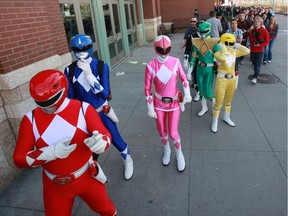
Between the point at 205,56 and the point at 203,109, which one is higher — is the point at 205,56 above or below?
above

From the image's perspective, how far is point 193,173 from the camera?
3.30 meters

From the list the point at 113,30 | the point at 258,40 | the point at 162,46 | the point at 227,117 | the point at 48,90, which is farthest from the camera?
the point at 113,30

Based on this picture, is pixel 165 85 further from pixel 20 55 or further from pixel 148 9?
pixel 148 9

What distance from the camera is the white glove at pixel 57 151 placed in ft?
5.36

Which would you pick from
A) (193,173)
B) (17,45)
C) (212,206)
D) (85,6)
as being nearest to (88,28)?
(85,6)

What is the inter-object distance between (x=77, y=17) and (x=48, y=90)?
594cm

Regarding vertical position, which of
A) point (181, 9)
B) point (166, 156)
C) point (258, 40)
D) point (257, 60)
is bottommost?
point (166, 156)

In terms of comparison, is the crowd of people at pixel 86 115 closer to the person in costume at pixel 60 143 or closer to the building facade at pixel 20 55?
the person in costume at pixel 60 143

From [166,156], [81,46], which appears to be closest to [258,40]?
[166,156]

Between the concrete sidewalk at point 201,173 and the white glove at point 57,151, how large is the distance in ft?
4.74

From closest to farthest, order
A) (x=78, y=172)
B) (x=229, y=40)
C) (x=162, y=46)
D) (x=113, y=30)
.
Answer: (x=78, y=172)
(x=162, y=46)
(x=229, y=40)
(x=113, y=30)

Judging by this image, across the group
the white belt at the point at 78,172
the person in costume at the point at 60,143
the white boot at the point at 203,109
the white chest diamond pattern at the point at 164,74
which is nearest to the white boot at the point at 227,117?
the white boot at the point at 203,109

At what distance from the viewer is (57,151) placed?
165cm

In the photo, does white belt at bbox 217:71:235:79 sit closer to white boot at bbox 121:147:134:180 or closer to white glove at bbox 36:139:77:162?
white boot at bbox 121:147:134:180
